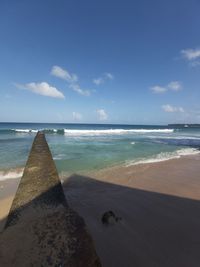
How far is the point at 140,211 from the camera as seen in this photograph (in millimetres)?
4137

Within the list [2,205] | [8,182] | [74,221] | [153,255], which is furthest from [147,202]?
[8,182]

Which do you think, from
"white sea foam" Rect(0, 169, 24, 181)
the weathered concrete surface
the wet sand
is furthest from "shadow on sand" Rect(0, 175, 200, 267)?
"white sea foam" Rect(0, 169, 24, 181)

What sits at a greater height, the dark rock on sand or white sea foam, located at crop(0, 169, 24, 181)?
the dark rock on sand

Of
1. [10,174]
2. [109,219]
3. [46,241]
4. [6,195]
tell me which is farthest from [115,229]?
Result: [10,174]

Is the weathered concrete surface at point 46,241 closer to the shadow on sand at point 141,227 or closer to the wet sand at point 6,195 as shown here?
the shadow on sand at point 141,227

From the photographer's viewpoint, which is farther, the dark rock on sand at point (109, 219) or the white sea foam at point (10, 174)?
the white sea foam at point (10, 174)

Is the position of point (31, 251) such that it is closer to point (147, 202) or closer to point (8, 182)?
point (147, 202)

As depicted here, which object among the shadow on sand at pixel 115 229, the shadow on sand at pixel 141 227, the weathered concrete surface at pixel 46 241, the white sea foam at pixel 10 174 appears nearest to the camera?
the weathered concrete surface at pixel 46 241

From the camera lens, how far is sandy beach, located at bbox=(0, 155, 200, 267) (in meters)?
2.73

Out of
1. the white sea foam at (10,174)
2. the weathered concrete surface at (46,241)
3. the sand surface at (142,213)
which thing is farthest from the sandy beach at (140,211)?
the weathered concrete surface at (46,241)

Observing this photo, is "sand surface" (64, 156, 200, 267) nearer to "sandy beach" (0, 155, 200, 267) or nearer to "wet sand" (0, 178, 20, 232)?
"sandy beach" (0, 155, 200, 267)

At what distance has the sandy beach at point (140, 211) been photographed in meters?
2.73

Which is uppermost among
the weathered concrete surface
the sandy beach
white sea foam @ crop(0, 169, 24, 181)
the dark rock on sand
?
the weathered concrete surface

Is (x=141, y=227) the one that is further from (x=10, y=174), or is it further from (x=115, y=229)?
(x=10, y=174)
